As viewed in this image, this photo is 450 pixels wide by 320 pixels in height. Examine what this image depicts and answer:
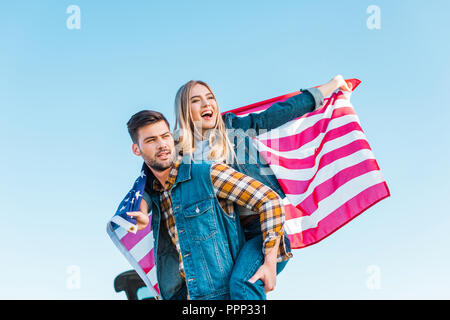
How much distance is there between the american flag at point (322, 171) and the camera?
194 inches

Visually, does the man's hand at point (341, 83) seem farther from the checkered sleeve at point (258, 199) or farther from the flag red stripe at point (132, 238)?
the flag red stripe at point (132, 238)

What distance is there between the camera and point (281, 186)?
17.0 feet

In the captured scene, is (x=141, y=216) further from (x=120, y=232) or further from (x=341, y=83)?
(x=341, y=83)

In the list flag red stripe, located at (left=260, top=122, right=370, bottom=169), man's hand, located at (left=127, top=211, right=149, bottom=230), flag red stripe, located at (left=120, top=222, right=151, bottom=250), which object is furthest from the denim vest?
flag red stripe, located at (left=260, top=122, right=370, bottom=169)

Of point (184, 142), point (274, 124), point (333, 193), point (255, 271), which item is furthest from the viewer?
point (333, 193)

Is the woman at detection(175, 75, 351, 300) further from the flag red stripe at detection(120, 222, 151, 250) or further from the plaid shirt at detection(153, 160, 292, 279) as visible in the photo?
the flag red stripe at detection(120, 222, 151, 250)

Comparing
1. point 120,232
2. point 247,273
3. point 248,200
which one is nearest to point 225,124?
point 248,200

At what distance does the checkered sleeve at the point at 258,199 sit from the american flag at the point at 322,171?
1.62 meters

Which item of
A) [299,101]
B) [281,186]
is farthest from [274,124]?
[281,186]

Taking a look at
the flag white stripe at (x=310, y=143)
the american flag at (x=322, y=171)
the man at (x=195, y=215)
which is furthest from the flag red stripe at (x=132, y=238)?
the flag white stripe at (x=310, y=143)
